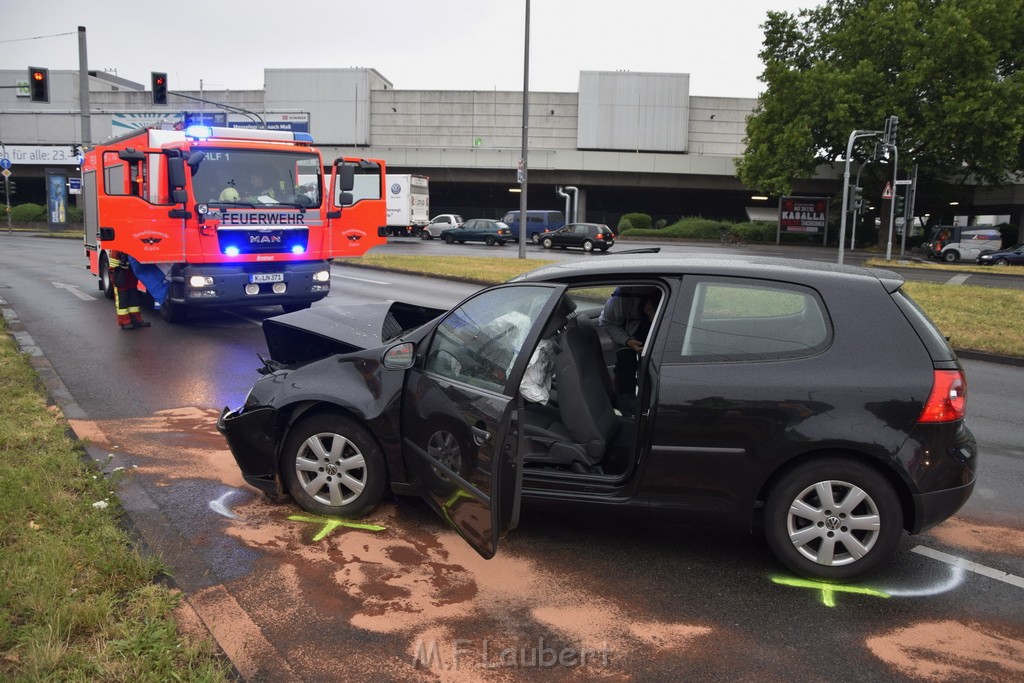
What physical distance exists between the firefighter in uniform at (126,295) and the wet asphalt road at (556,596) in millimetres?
6550

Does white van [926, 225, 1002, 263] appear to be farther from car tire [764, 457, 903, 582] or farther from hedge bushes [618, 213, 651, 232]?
car tire [764, 457, 903, 582]

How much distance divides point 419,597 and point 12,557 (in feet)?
6.19

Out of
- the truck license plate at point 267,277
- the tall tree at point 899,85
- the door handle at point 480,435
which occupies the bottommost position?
the door handle at point 480,435

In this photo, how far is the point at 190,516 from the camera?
15.6 feet

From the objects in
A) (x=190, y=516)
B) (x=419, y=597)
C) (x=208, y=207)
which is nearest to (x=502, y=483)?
(x=419, y=597)

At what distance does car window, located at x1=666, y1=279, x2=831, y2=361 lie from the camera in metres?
4.08

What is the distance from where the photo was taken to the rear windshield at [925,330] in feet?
13.1

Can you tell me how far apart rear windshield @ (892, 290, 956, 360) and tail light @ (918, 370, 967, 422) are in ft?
0.35

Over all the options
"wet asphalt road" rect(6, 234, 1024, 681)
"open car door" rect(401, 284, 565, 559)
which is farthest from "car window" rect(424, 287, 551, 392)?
"wet asphalt road" rect(6, 234, 1024, 681)

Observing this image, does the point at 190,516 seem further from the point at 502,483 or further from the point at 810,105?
the point at 810,105

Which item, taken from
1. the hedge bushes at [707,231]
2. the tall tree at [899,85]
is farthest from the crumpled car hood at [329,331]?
the hedge bushes at [707,231]

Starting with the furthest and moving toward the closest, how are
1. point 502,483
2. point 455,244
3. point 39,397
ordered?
1. point 455,244
2. point 39,397
3. point 502,483

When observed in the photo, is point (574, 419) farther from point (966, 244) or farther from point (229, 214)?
point (966, 244)

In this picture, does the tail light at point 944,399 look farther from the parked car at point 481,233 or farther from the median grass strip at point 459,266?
the parked car at point 481,233
